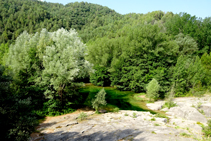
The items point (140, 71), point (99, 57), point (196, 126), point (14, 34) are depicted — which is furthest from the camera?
point (14, 34)

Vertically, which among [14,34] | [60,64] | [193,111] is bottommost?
[193,111]

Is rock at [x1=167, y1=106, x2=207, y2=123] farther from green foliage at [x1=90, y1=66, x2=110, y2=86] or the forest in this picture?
green foliage at [x1=90, y1=66, x2=110, y2=86]

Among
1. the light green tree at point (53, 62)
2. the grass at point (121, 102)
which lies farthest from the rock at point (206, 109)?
the light green tree at point (53, 62)

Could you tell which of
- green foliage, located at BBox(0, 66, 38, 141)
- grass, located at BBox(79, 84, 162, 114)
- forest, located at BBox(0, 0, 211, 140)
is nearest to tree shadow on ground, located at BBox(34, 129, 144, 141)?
forest, located at BBox(0, 0, 211, 140)

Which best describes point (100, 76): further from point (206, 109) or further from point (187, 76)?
point (206, 109)

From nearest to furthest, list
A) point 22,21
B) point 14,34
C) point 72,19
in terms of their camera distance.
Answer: point 14,34
point 22,21
point 72,19

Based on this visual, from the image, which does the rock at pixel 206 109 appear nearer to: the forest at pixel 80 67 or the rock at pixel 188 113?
the rock at pixel 188 113

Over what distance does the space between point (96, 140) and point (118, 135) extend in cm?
180

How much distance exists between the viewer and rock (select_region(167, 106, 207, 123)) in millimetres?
18406

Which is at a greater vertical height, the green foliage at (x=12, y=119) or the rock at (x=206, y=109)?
the green foliage at (x=12, y=119)

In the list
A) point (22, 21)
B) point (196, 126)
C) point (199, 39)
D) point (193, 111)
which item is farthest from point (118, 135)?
point (22, 21)

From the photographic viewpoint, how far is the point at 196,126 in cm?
1293

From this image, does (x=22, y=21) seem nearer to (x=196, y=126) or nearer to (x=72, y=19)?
(x=72, y=19)

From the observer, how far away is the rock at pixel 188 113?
18406mm
